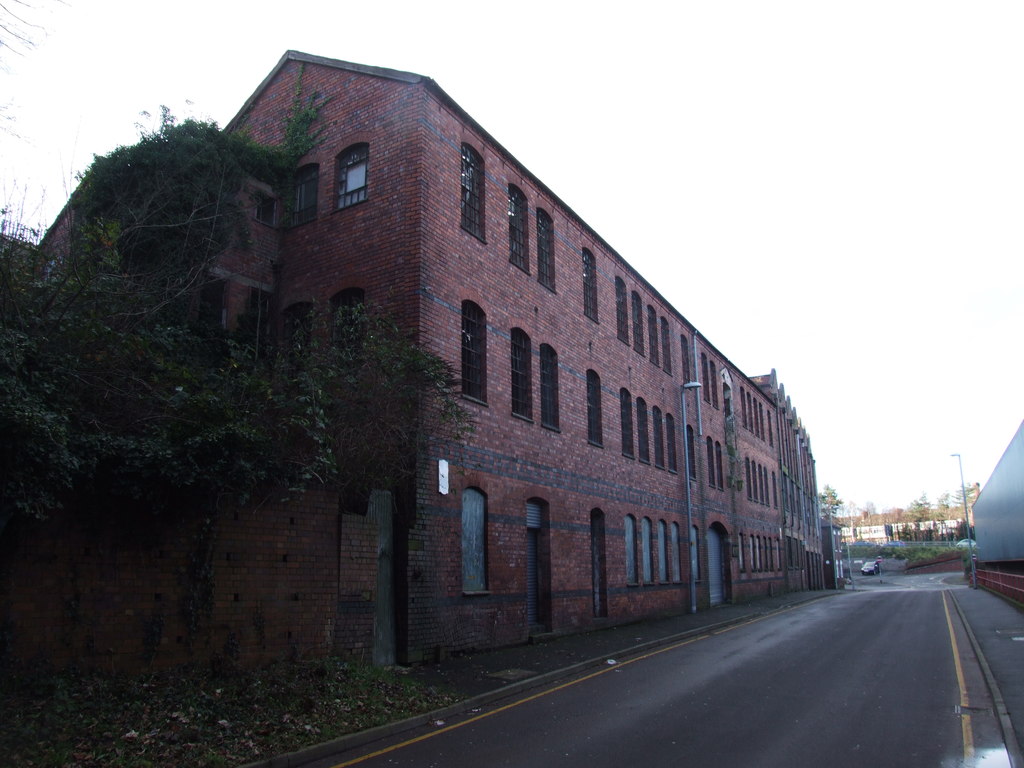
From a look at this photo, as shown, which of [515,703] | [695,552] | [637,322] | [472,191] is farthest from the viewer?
[695,552]

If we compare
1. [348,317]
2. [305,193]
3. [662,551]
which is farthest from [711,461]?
[348,317]

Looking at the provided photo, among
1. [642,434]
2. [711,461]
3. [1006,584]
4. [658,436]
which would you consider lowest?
[1006,584]

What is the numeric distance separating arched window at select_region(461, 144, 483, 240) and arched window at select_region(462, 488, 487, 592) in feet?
18.3

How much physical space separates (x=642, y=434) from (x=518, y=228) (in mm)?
9113

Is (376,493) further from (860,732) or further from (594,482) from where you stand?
(594,482)

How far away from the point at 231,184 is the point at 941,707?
1529 centimetres

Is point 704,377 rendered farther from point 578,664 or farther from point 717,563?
point 578,664

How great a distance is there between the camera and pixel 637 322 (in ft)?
86.5

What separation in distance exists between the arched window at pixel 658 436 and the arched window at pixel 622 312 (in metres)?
3.17

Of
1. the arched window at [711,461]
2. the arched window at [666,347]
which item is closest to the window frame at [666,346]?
the arched window at [666,347]

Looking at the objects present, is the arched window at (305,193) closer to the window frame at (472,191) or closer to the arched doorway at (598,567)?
the window frame at (472,191)

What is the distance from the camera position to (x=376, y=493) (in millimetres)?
13266

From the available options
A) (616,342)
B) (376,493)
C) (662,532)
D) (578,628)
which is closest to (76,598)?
(376,493)

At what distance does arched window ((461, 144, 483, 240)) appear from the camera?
57.1 feet
